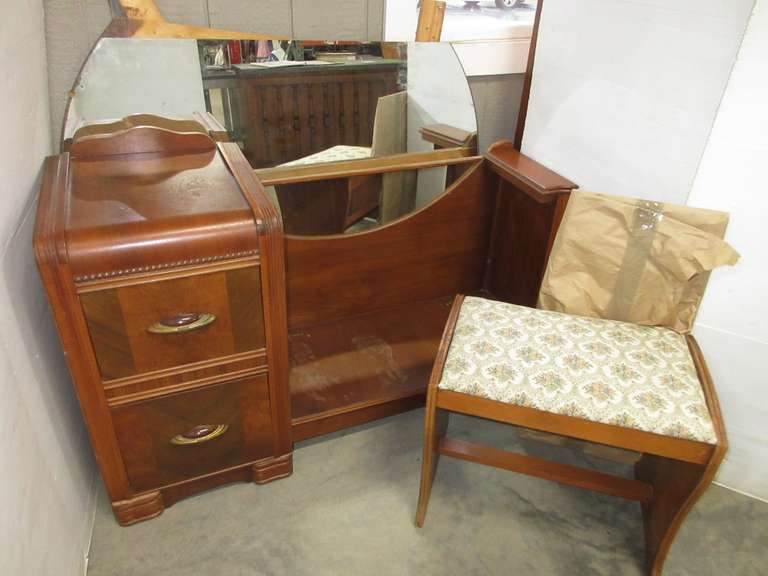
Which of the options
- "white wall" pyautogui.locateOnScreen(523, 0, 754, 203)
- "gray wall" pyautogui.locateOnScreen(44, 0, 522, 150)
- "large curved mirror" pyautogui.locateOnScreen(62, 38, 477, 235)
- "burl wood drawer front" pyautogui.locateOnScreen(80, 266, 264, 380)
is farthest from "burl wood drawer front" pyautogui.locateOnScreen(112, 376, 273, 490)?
"white wall" pyautogui.locateOnScreen(523, 0, 754, 203)

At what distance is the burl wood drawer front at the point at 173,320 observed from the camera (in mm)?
1050

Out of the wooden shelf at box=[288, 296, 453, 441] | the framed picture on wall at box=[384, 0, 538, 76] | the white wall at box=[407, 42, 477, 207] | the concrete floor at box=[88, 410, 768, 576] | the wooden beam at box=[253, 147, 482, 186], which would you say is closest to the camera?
the concrete floor at box=[88, 410, 768, 576]

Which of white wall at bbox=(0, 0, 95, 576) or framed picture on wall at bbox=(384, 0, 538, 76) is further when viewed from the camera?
framed picture on wall at bbox=(384, 0, 538, 76)

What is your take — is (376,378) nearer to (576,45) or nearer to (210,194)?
(210,194)

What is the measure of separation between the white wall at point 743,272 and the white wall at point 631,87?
32 millimetres

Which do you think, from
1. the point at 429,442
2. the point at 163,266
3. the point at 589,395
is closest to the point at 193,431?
the point at 163,266

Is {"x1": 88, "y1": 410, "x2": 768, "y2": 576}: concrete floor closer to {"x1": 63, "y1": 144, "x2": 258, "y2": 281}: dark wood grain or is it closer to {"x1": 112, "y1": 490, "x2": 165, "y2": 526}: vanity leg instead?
{"x1": 112, "y1": 490, "x2": 165, "y2": 526}: vanity leg

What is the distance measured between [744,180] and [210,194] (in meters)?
1.17

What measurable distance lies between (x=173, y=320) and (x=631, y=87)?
121 centimetres

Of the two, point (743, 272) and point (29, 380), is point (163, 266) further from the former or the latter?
point (743, 272)

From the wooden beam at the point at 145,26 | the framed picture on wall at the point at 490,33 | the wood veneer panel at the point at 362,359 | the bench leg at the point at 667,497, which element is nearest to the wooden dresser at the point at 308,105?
the wooden beam at the point at 145,26

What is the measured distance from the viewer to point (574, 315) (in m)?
1.42

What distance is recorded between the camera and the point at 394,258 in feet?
5.75

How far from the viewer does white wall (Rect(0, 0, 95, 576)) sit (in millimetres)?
960
